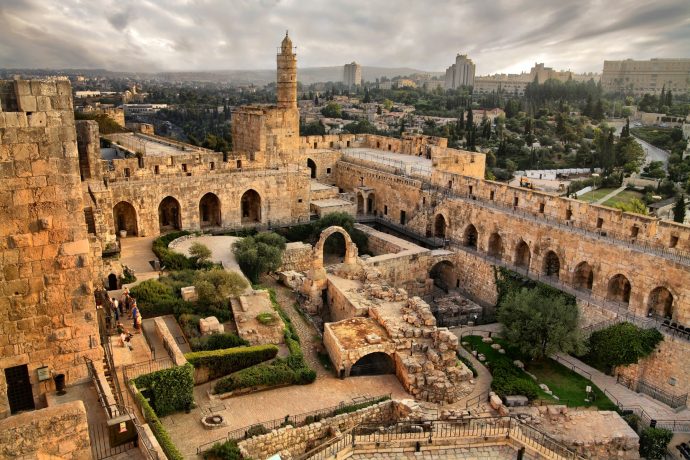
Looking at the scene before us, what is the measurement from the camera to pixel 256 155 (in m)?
28.0

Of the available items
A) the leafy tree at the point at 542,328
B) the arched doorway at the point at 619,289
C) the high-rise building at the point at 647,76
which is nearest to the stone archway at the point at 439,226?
the arched doorway at the point at 619,289

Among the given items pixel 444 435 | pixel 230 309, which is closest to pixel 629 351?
pixel 444 435

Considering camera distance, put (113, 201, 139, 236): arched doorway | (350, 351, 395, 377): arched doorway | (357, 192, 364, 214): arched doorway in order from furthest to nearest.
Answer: (357, 192, 364, 214): arched doorway < (113, 201, 139, 236): arched doorway < (350, 351, 395, 377): arched doorway

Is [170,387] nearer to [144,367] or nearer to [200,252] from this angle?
[144,367]

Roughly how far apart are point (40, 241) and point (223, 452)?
582 centimetres

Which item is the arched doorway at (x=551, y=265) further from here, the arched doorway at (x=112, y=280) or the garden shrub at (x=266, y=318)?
the arched doorway at (x=112, y=280)

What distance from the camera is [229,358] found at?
14508 mm

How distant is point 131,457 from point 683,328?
16135mm

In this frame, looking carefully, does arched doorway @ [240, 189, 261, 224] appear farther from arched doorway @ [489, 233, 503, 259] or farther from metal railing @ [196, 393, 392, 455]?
metal railing @ [196, 393, 392, 455]

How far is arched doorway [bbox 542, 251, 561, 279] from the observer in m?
21.3

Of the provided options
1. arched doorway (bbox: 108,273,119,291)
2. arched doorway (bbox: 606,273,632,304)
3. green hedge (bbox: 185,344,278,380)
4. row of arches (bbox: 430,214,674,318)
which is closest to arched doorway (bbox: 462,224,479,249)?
row of arches (bbox: 430,214,674,318)

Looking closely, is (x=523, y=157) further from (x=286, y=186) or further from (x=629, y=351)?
(x=629, y=351)

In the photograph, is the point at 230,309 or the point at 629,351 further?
the point at 230,309

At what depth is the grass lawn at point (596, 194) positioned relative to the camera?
42031mm
